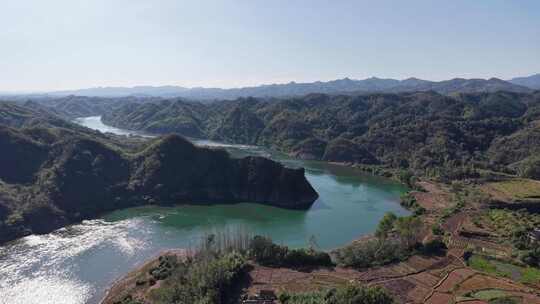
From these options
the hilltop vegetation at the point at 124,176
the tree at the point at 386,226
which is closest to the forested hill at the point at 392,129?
the hilltop vegetation at the point at 124,176

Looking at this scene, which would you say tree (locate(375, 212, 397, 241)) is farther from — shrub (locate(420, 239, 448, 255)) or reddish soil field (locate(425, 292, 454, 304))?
reddish soil field (locate(425, 292, 454, 304))

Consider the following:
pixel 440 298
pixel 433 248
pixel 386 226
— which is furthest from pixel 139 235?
pixel 440 298

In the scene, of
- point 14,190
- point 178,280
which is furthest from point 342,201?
point 14,190

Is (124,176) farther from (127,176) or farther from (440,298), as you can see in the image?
(440,298)

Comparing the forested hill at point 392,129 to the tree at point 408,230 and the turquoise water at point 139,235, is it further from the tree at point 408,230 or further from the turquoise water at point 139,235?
the tree at point 408,230

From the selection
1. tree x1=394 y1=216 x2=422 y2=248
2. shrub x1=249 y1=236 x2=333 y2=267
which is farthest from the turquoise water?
shrub x1=249 y1=236 x2=333 y2=267

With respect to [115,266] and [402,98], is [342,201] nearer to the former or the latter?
[115,266]
